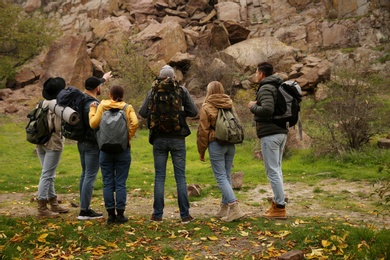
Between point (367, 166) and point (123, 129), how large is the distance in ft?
25.5

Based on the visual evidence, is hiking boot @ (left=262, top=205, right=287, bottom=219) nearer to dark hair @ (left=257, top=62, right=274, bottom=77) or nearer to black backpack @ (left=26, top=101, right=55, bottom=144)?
dark hair @ (left=257, top=62, right=274, bottom=77)

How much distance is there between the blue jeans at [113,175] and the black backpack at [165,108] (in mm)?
581

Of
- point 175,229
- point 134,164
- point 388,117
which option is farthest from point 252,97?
point 175,229

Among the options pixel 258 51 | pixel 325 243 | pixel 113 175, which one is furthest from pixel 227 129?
pixel 258 51

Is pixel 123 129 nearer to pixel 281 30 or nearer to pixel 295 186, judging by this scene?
pixel 295 186

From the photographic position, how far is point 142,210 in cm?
772

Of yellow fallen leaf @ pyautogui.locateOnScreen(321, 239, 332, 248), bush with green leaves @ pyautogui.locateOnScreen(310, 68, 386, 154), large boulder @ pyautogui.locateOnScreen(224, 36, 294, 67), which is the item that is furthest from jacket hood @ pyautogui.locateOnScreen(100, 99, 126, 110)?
large boulder @ pyautogui.locateOnScreen(224, 36, 294, 67)

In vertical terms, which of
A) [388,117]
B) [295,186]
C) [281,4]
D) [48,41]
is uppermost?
[281,4]

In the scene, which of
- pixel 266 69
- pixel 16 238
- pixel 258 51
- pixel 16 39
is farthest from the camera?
pixel 16 39

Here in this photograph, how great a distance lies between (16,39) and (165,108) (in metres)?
28.5

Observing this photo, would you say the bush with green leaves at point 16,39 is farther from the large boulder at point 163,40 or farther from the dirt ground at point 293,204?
the dirt ground at point 293,204

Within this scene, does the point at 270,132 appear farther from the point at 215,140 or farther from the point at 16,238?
the point at 16,238

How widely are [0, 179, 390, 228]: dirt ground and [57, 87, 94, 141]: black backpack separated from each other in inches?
55.6

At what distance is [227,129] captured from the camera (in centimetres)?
622
